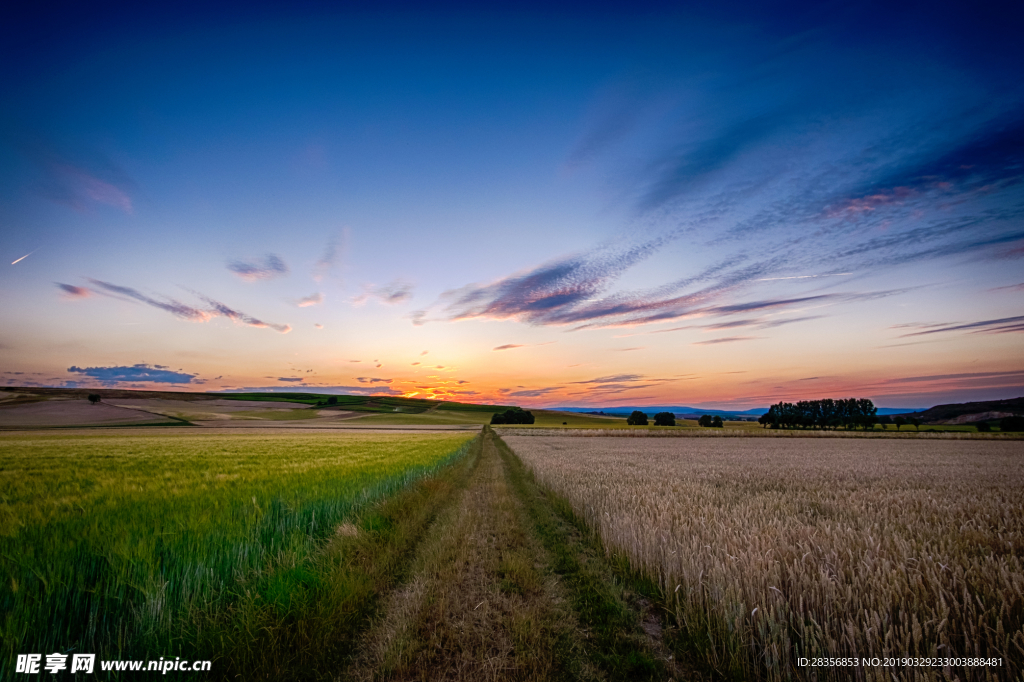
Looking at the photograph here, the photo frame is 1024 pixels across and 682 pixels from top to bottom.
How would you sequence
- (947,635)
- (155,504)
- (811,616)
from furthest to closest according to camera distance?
(155,504), (811,616), (947,635)

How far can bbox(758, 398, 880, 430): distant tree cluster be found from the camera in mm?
113312

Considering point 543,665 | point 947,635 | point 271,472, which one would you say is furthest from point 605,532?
point 271,472

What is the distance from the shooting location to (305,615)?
4375 mm

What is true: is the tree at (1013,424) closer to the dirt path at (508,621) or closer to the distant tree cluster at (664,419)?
the distant tree cluster at (664,419)

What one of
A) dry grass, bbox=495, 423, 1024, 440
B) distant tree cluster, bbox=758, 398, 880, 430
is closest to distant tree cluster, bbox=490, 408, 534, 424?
dry grass, bbox=495, 423, 1024, 440

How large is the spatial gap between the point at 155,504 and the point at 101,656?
5.38 meters

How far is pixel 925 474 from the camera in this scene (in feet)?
48.8

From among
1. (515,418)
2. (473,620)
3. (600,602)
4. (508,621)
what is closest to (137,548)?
(473,620)

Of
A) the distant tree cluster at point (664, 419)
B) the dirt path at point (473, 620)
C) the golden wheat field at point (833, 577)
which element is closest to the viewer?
the golden wheat field at point (833, 577)

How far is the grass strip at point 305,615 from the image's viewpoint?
3707 millimetres

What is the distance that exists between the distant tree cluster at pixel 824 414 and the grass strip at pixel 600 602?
13880 centimetres

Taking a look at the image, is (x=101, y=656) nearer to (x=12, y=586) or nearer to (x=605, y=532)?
(x=12, y=586)

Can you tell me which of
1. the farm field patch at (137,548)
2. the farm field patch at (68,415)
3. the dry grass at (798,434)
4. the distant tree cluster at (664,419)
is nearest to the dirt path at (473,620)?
the farm field patch at (137,548)

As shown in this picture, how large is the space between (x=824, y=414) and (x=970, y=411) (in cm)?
5933
